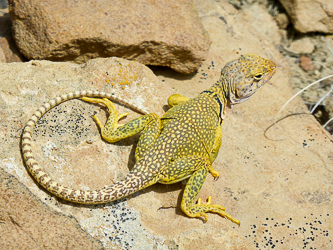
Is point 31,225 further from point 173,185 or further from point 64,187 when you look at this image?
point 173,185

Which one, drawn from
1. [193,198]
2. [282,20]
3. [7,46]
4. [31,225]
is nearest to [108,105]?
[193,198]

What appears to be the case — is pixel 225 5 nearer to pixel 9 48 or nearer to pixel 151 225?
pixel 9 48

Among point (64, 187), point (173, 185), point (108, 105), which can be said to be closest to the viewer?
point (64, 187)

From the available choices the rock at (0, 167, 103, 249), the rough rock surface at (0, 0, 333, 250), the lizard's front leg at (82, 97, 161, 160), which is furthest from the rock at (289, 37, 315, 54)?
the rock at (0, 167, 103, 249)

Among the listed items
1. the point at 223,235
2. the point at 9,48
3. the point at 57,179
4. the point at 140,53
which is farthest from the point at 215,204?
the point at 9,48

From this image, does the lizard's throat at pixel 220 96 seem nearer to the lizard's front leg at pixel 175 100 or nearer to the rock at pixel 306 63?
the lizard's front leg at pixel 175 100

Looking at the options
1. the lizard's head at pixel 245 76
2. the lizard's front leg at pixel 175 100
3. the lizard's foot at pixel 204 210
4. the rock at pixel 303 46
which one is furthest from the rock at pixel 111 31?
the rock at pixel 303 46
